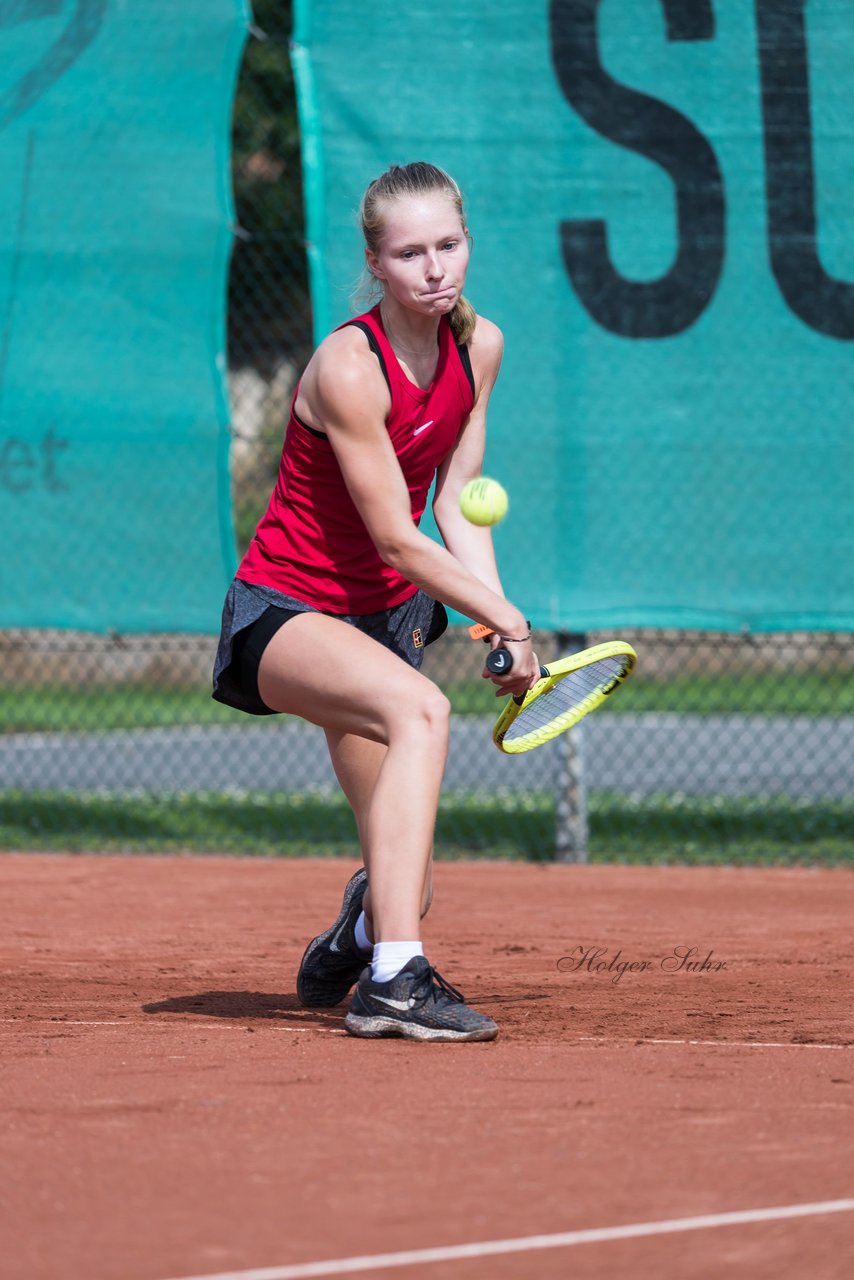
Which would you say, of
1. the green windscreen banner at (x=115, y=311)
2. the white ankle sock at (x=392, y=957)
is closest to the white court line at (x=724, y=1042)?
the white ankle sock at (x=392, y=957)

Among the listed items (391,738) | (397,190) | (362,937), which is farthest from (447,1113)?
(397,190)

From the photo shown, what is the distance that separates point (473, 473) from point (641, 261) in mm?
2630

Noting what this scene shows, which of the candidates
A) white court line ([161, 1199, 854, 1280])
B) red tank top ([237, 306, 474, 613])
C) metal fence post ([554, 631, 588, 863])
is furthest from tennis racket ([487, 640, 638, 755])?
metal fence post ([554, 631, 588, 863])

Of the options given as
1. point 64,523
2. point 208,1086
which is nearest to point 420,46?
point 64,523

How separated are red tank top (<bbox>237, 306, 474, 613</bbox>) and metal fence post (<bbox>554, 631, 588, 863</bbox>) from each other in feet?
8.64

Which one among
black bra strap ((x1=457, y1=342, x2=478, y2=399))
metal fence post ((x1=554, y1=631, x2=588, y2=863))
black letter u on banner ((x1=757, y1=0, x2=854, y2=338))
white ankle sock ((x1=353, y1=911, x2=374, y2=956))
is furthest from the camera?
metal fence post ((x1=554, y1=631, x2=588, y2=863))

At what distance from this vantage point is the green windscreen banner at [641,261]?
6180mm

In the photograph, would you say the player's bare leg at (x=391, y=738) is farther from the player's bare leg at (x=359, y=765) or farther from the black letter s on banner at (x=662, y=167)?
the black letter s on banner at (x=662, y=167)

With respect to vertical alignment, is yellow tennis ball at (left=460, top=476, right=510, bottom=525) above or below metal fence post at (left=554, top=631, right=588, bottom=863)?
above

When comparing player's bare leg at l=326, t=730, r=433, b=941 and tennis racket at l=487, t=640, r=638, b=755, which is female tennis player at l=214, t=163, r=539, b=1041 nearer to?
player's bare leg at l=326, t=730, r=433, b=941

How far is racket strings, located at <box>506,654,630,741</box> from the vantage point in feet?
12.8

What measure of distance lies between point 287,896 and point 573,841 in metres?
1.24

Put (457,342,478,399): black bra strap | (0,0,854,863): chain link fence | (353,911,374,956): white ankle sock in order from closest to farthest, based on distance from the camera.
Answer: (457,342,478,399): black bra strap
(353,911,374,956): white ankle sock
(0,0,854,863): chain link fence

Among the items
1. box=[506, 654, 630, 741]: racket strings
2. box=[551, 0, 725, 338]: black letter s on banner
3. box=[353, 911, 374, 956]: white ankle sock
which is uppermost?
box=[551, 0, 725, 338]: black letter s on banner
